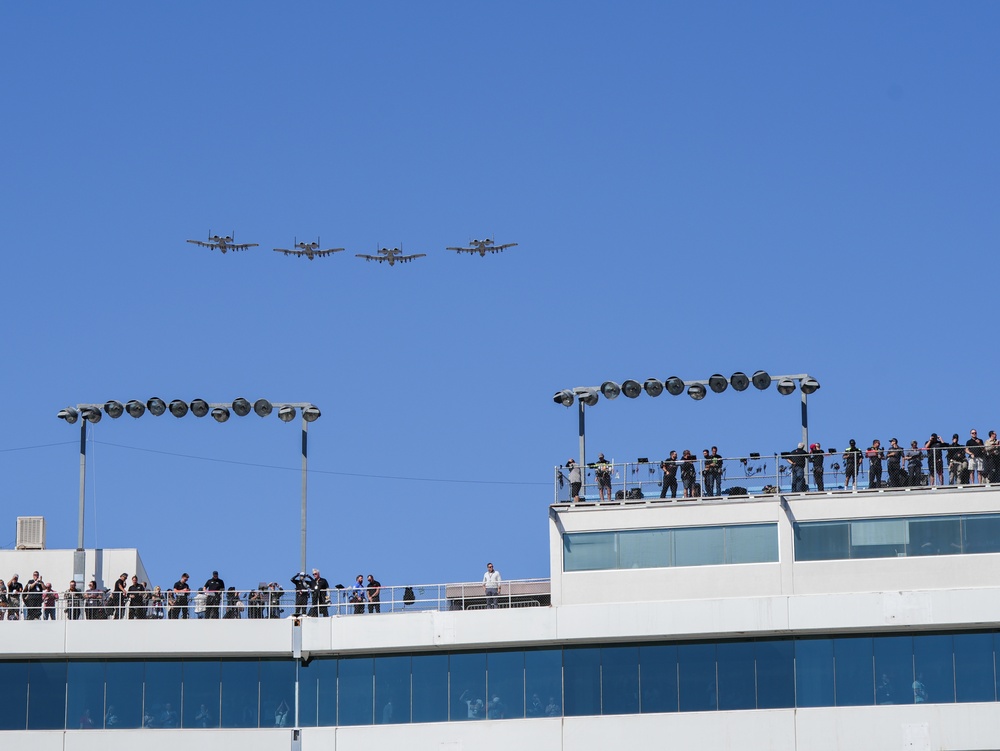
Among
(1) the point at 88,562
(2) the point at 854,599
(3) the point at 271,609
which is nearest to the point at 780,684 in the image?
(2) the point at 854,599

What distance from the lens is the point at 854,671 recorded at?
5688 centimetres

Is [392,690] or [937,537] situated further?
[392,690]

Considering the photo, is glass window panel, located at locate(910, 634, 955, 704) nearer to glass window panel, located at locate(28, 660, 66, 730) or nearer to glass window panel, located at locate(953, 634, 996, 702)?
glass window panel, located at locate(953, 634, 996, 702)

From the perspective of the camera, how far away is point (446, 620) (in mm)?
58844

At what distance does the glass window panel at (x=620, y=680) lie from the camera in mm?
57562

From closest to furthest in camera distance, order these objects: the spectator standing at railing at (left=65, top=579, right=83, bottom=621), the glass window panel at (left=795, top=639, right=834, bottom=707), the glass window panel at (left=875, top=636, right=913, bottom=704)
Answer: the glass window panel at (left=875, top=636, right=913, bottom=704) → the glass window panel at (left=795, top=639, right=834, bottom=707) → the spectator standing at railing at (left=65, top=579, right=83, bottom=621)

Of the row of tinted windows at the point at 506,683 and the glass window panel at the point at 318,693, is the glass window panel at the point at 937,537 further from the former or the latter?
the glass window panel at the point at 318,693

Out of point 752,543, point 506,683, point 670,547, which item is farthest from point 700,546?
point 506,683

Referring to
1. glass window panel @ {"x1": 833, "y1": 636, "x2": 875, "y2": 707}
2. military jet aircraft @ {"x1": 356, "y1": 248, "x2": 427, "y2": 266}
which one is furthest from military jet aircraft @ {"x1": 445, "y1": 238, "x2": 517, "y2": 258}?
glass window panel @ {"x1": 833, "y1": 636, "x2": 875, "y2": 707}

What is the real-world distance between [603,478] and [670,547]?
303 cm

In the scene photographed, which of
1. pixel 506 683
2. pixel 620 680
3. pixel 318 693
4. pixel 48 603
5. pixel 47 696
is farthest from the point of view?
pixel 48 603

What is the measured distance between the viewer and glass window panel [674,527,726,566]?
59.0m

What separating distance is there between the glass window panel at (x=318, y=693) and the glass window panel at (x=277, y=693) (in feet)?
0.97

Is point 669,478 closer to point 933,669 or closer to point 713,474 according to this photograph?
point 713,474
